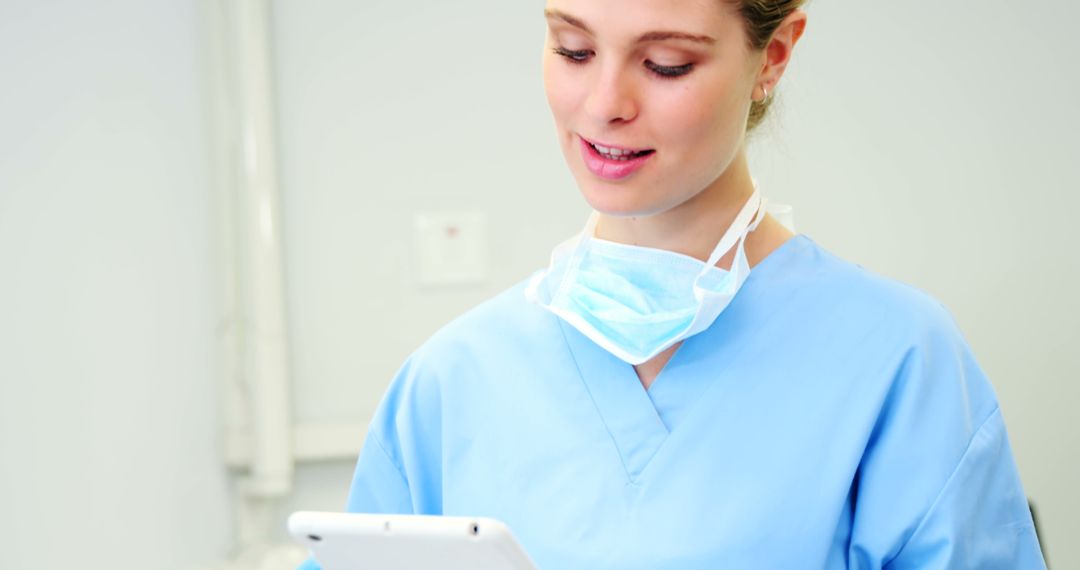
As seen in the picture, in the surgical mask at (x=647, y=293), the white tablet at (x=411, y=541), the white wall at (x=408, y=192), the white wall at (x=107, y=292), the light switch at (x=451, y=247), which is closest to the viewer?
the white tablet at (x=411, y=541)

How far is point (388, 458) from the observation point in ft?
3.76

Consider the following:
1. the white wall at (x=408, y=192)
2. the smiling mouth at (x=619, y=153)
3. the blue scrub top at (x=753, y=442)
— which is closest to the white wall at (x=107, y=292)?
the white wall at (x=408, y=192)

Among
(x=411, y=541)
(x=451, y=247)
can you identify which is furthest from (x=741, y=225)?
(x=451, y=247)

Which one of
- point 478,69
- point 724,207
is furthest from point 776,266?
point 478,69

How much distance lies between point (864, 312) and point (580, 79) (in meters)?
0.31

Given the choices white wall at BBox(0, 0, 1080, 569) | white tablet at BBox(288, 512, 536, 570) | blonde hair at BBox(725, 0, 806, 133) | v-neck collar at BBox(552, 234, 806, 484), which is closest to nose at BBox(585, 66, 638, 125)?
blonde hair at BBox(725, 0, 806, 133)

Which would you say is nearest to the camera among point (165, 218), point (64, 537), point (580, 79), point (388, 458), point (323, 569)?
point (323, 569)

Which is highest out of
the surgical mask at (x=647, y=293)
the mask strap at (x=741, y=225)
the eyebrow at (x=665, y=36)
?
the eyebrow at (x=665, y=36)

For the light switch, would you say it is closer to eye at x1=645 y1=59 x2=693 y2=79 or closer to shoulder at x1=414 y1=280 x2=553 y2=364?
shoulder at x1=414 y1=280 x2=553 y2=364

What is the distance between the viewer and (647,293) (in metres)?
1.08

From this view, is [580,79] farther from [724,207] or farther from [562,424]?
[562,424]

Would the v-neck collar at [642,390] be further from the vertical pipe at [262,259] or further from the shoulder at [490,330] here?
the vertical pipe at [262,259]

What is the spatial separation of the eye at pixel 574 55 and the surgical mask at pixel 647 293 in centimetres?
18

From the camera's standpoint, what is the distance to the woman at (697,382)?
0.95 meters
